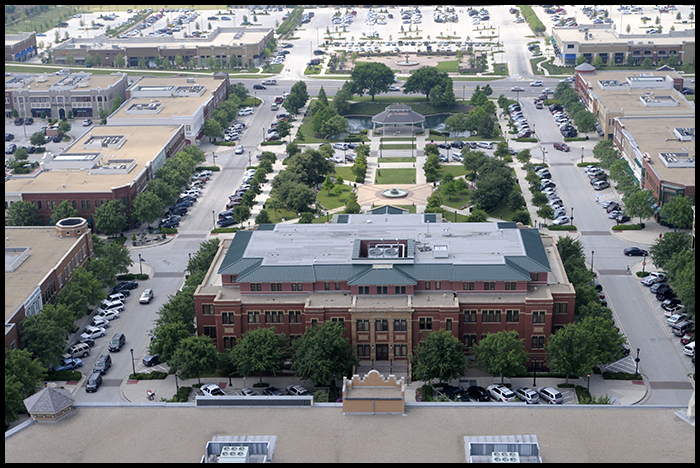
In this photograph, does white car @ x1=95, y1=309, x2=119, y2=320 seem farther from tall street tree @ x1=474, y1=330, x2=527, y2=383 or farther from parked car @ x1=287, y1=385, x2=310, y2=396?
tall street tree @ x1=474, y1=330, x2=527, y2=383

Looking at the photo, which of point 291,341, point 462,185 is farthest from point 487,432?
point 462,185

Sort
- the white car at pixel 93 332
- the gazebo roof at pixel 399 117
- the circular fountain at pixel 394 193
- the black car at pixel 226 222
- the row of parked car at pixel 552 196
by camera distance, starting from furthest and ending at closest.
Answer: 1. the gazebo roof at pixel 399 117
2. the circular fountain at pixel 394 193
3. the black car at pixel 226 222
4. the row of parked car at pixel 552 196
5. the white car at pixel 93 332

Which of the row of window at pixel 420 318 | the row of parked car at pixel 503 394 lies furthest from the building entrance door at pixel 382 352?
the row of parked car at pixel 503 394

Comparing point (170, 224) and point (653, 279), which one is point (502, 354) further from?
point (170, 224)

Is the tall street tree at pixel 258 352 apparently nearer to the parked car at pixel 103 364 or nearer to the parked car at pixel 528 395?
the parked car at pixel 103 364

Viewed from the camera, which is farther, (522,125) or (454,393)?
(522,125)

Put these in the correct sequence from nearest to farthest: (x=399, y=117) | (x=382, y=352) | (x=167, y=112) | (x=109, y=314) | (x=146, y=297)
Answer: (x=382, y=352), (x=109, y=314), (x=146, y=297), (x=167, y=112), (x=399, y=117)

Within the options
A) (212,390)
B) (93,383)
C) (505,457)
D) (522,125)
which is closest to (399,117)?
(522,125)
